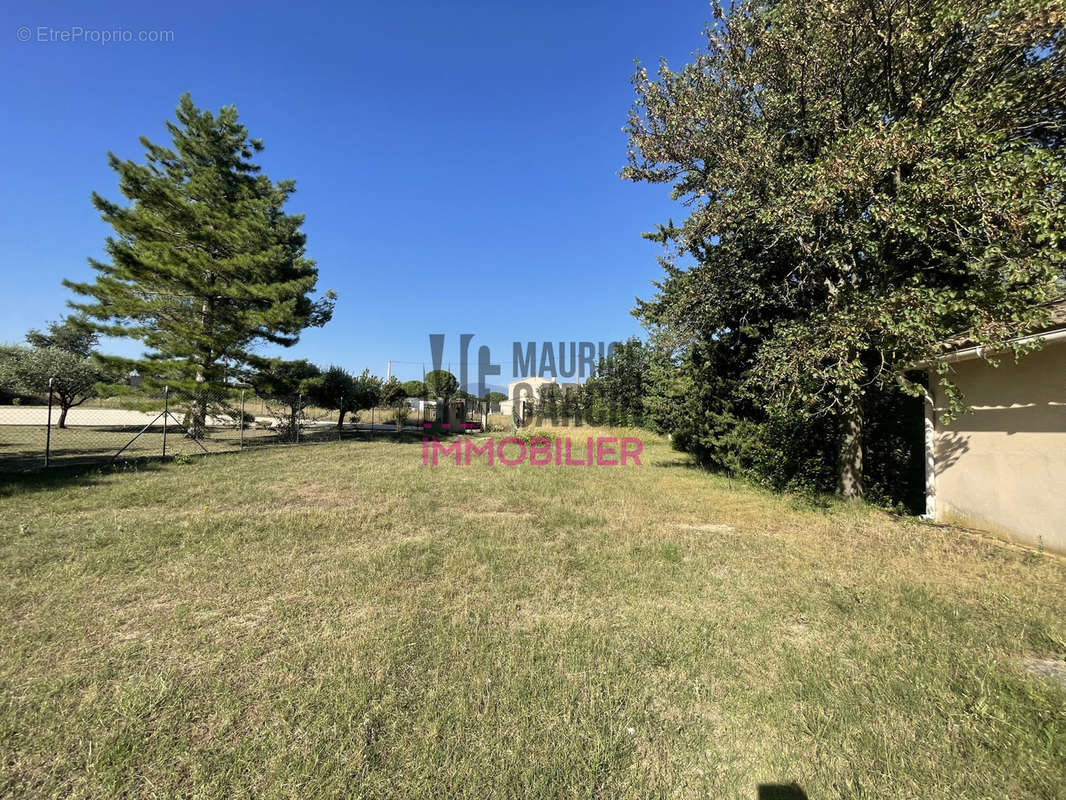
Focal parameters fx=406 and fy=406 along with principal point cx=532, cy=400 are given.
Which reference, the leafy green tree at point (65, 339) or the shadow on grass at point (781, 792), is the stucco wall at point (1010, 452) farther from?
the leafy green tree at point (65, 339)

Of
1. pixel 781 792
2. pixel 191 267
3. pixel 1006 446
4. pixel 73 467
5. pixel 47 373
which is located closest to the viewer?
pixel 781 792

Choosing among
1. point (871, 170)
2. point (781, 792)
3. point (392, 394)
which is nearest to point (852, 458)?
point (871, 170)

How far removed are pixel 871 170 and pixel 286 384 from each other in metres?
16.7

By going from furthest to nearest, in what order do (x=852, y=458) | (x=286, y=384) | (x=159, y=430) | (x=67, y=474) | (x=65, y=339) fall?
(x=65, y=339)
(x=159, y=430)
(x=286, y=384)
(x=67, y=474)
(x=852, y=458)

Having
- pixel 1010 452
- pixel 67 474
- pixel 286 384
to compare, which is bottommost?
pixel 67 474

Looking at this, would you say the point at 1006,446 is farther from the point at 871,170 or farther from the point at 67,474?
the point at 67,474

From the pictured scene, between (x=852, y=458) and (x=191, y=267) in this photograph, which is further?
(x=191, y=267)

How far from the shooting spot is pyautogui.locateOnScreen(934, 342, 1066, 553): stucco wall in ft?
14.8

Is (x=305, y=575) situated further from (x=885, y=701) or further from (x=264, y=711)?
(x=885, y=701)

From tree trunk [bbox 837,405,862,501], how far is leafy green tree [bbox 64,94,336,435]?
15.3m

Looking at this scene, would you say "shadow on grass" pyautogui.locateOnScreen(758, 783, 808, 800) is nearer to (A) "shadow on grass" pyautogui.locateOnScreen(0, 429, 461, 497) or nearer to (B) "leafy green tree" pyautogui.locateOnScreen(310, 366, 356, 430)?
(A) "shadow on grass" pyautogui.locateOnScreen(0, 429, 461, 497)

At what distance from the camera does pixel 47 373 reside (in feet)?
50.8

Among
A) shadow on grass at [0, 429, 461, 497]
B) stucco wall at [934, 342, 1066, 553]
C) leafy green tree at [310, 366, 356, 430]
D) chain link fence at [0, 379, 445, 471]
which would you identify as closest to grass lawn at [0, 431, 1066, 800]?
stucco wall at [934, 342, 1066, 553]

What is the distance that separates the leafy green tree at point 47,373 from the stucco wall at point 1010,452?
23.8 m
